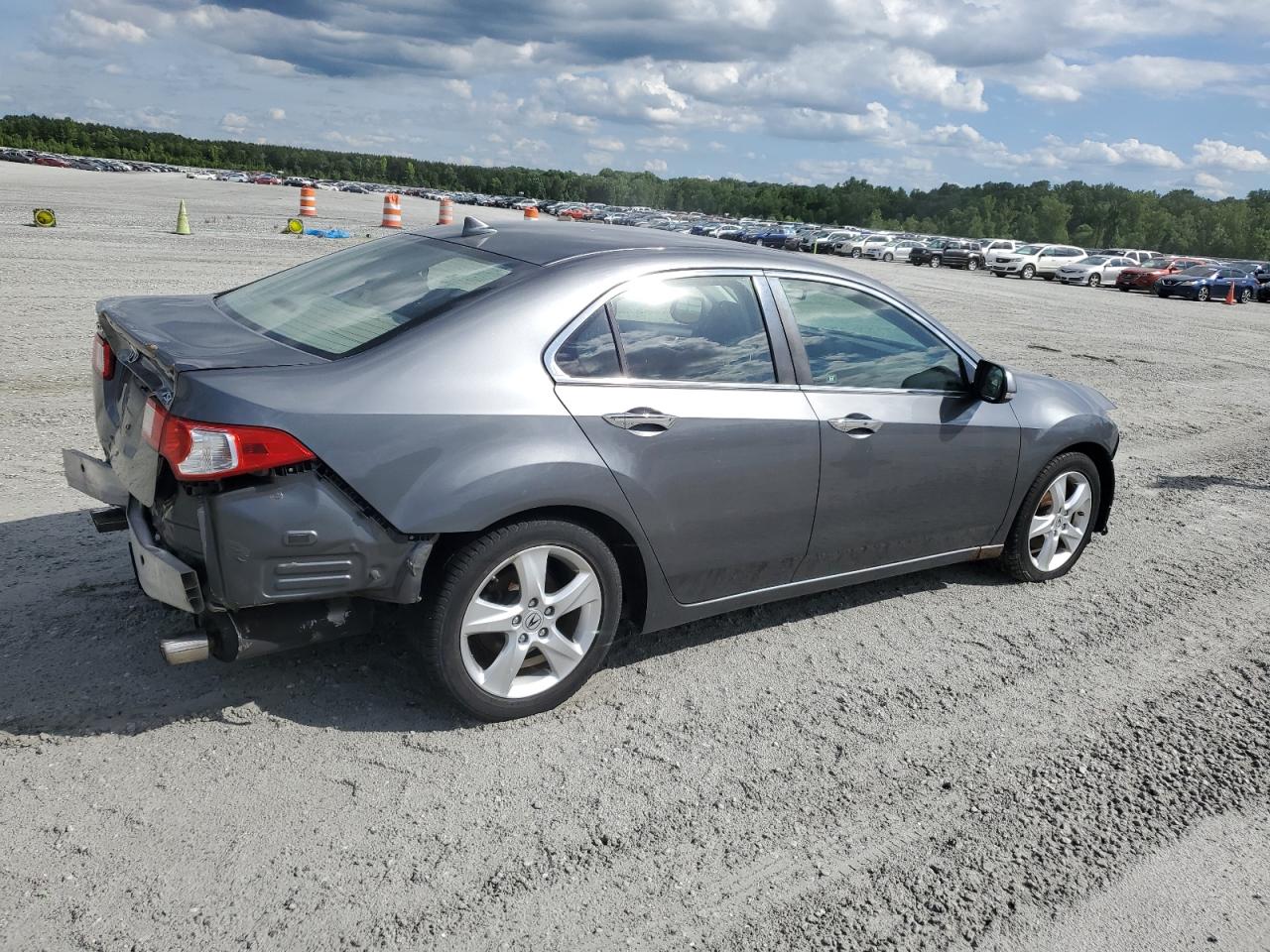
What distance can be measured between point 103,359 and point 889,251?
2110 inches

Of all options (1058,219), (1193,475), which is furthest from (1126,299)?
(1058,219)

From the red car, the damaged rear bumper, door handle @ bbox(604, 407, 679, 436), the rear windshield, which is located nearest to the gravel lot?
the damaged rear bumper

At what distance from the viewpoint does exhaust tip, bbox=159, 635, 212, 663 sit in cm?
320

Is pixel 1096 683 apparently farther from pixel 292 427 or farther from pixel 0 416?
pixel 0 416

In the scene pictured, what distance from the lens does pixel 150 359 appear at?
347 centimetres

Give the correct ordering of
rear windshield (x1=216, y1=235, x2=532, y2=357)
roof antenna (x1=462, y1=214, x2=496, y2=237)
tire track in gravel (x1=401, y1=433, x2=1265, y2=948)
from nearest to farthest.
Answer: tire track in gravel (x1=401, y1=433, x2=1265, y2=948)
rear windshield (x1=216, y1=235, x2=532, y2=357)
roof antenna (x1=462, y1=214, x2=496, y2=237)

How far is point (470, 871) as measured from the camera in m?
2.90

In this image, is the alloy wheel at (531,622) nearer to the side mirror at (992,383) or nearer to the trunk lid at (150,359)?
the trunk lid at (150,359)

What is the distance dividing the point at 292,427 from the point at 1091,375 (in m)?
12.5

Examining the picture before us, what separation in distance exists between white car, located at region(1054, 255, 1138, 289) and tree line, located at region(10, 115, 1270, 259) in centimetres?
8336

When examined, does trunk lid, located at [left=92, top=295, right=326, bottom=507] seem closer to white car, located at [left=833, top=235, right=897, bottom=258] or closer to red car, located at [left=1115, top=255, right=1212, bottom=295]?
red car, located at [left=1115, top=255, right=1212, bottom=295]

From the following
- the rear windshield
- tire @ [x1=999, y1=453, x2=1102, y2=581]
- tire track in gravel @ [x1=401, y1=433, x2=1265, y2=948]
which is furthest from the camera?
tire @ [x1=999, y1=453, x2=1102, y2=581]

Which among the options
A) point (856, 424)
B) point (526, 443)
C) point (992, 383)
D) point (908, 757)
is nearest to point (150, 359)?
point (526, 443)

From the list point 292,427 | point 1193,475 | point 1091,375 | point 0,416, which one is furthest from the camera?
point 1091,375
